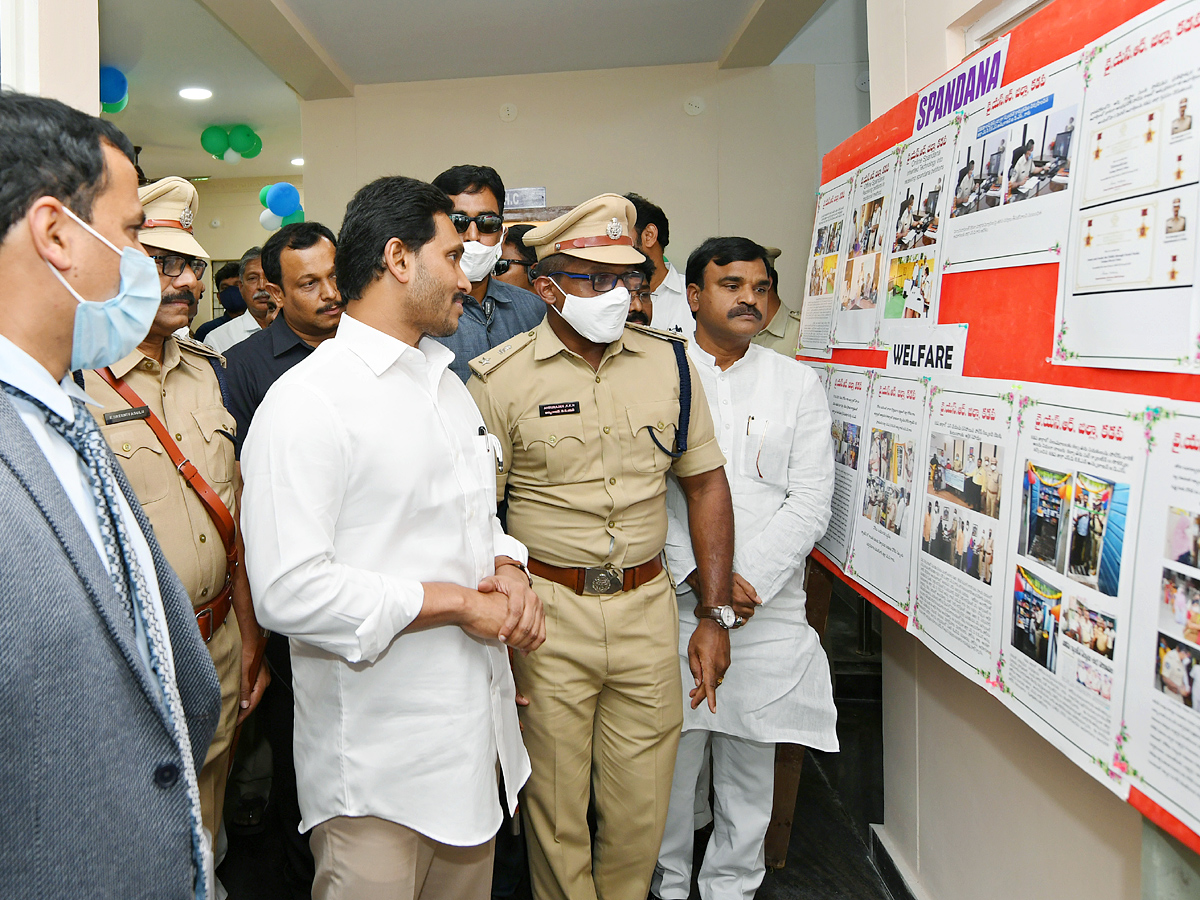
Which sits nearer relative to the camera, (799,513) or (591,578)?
(591,578)

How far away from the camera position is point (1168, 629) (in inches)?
43.1

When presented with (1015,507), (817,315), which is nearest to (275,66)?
(817,315)

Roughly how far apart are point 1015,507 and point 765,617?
983mm

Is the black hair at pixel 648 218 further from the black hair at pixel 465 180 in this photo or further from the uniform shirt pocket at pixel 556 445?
the uniform shirt pocket at pixel 556 445

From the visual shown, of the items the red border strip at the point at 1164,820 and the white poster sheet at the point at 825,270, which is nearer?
the red border strip at the point at 1164,820

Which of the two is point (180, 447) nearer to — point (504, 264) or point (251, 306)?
point (504, 264)

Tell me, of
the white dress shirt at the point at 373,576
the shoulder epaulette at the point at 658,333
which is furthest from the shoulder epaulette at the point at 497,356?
the white dress shirt at the point at 373,576

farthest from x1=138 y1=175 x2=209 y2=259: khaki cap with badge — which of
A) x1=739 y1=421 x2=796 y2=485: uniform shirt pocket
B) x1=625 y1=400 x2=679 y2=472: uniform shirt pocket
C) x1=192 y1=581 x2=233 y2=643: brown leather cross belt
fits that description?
x1=739 y1=421 x2=796 y2=485: uniform shirt pocket

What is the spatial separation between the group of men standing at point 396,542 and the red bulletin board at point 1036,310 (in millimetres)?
655

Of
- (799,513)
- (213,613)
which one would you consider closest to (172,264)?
(213,613)

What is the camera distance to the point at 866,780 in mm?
2980

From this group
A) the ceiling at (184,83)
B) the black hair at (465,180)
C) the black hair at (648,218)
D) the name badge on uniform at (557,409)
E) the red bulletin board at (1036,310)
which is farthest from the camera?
the ceiling at (184,83)

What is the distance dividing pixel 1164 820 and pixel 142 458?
6.22 feet

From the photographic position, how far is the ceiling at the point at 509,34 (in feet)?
13.3
